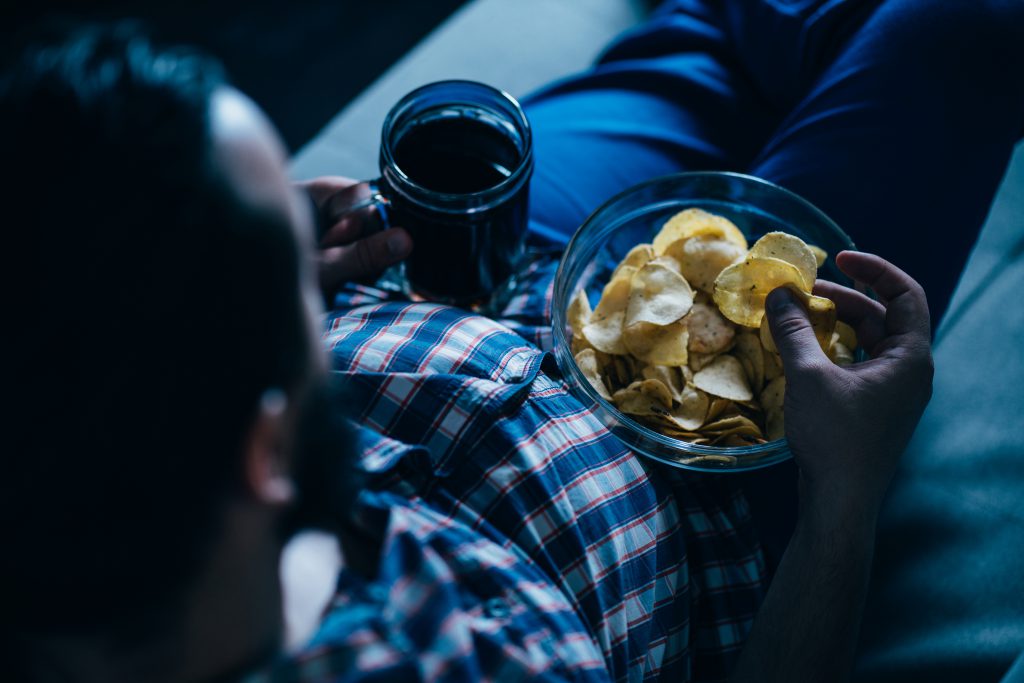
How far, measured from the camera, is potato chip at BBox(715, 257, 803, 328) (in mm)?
696

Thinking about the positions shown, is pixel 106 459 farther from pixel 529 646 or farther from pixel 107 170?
pixel 529 646

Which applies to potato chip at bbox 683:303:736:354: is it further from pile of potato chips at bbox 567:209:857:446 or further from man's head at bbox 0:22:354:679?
man's head at bbox 0:22:354:679

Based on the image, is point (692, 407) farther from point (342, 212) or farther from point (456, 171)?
point (342, 212)

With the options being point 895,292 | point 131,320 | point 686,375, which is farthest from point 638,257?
point 131,320

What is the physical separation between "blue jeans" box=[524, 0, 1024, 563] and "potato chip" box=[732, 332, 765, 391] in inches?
4.5

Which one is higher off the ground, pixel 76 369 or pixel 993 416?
pixel 76 369

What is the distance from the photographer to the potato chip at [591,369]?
748 mm

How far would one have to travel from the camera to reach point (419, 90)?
2.55 feet

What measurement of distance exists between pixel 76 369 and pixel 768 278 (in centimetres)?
54

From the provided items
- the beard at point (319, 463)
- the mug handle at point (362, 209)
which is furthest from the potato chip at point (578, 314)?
the beard at point (319, 463)

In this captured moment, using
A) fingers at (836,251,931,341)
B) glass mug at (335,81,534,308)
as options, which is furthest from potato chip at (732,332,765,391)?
glass mug at (335,81,534,308)

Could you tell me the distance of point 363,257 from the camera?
0.82 meters

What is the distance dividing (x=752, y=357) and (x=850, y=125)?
308mm

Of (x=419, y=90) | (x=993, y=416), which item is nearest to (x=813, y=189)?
(x=993, y=416)
